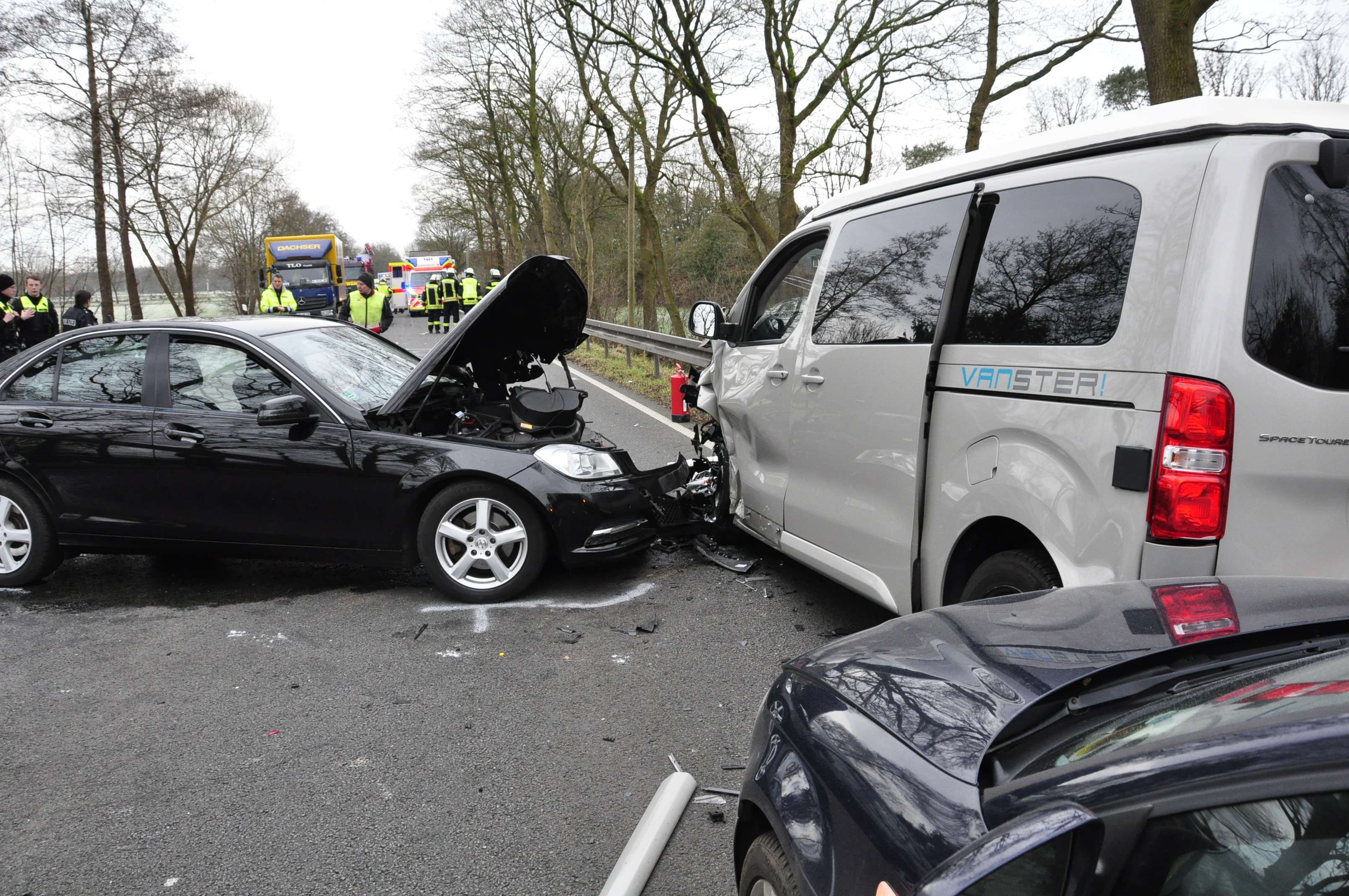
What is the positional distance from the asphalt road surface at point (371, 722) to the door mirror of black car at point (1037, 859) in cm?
159

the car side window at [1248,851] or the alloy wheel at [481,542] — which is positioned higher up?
the car side window at [1248,851]

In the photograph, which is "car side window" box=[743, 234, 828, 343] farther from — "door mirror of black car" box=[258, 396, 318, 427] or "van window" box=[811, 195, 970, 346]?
"door mirror of black car" box=[258, 396, 318, 427]

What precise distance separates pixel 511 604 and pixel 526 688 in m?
1.13

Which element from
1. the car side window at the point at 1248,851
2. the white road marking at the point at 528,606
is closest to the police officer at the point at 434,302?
the white road marking at the point at 528,606

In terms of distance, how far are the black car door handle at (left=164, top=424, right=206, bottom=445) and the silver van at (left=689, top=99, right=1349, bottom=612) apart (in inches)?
136

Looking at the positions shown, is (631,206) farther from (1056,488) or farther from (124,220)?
(1056,488)

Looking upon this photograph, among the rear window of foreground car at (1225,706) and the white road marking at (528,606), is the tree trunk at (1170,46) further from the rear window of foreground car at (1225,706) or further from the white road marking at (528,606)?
the rear window of foreground car at (1225,706)

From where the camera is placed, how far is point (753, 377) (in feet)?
17.3

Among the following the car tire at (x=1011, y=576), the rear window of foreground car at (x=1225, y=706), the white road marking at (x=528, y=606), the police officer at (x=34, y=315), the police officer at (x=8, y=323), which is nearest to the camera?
the rear window of foreground car at (x=1225, y=706)

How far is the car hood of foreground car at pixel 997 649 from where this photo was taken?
5.57 feet

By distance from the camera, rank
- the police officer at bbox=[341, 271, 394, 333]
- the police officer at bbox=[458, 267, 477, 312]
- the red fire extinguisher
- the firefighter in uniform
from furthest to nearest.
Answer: the police officer at bbox=[458, 267, 477, 312] → the firefighter in uniform → the police officer at bbox=[341, 271, 394, 333] → the red fire extinguisher

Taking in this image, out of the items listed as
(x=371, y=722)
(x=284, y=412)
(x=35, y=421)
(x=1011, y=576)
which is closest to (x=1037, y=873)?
(x=1011, y=576)

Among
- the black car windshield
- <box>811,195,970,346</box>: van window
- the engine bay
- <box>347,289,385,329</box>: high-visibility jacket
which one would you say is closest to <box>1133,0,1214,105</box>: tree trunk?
<box>811,195,970,346</box>: van window

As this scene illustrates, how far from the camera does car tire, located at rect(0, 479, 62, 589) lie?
18.0ft
